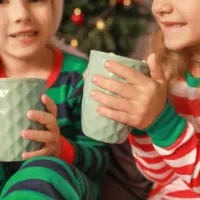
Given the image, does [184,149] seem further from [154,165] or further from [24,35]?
[24,35]

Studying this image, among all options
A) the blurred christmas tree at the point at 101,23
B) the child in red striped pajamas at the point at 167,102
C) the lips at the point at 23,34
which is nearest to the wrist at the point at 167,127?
the child in red striped pajamas at the point at 167,102

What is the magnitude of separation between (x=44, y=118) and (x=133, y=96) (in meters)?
→ 0.16

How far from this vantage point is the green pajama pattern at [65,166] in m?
0.57

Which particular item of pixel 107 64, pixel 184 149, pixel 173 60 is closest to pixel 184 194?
pixel 184 149

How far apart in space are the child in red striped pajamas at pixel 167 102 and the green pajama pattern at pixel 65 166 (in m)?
0.12

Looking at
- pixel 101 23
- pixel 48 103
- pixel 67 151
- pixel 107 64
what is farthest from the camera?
pixel 101 23

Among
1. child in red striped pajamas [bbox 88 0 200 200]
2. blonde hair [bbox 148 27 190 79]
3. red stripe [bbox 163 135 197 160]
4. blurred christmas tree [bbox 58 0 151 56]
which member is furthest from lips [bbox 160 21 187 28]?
blurred christmas tree [bbox 58 0 151 56]


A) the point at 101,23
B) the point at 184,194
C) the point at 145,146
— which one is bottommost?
the point at 184,194

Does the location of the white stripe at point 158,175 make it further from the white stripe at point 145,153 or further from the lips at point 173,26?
the lips at point 173,26

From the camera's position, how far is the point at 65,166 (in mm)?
630

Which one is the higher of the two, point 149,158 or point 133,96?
point 133,96

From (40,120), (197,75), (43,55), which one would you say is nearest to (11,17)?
(43,55)

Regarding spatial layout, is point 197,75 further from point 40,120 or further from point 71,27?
point 71,27

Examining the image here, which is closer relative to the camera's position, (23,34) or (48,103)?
(48,103)
